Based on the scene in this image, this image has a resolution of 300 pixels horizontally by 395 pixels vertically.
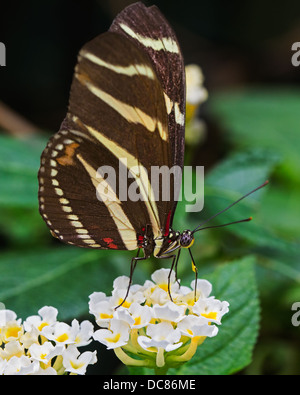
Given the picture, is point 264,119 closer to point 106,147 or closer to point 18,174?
point 18,174

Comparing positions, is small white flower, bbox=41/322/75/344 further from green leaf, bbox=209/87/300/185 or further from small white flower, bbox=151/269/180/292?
green leaf, bbox=209/87/300/185

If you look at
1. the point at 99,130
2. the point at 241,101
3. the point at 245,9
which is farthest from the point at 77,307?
the point at 245,9

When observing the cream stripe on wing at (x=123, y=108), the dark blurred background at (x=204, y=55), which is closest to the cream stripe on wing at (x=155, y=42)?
the cream stripe on wing at (x=123, y=108)

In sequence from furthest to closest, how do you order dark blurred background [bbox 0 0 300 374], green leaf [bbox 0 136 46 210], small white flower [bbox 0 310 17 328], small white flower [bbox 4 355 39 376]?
dark blurred background [bbox 0 0 300 374]
green leaf [bbox 0 136 46 210]
small white flower [bbox 0 310 17 328]
small white flower [bbox 4 355 39 376]

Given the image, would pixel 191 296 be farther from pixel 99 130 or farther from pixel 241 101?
pixel 241 101

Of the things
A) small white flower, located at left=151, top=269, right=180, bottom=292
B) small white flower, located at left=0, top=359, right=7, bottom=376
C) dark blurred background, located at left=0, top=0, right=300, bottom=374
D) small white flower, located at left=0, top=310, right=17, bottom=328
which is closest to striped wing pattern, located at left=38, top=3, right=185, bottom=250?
small white flower, located at left=151, top=269, right=180, bottom=292

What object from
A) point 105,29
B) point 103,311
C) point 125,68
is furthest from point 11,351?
point 105,29
